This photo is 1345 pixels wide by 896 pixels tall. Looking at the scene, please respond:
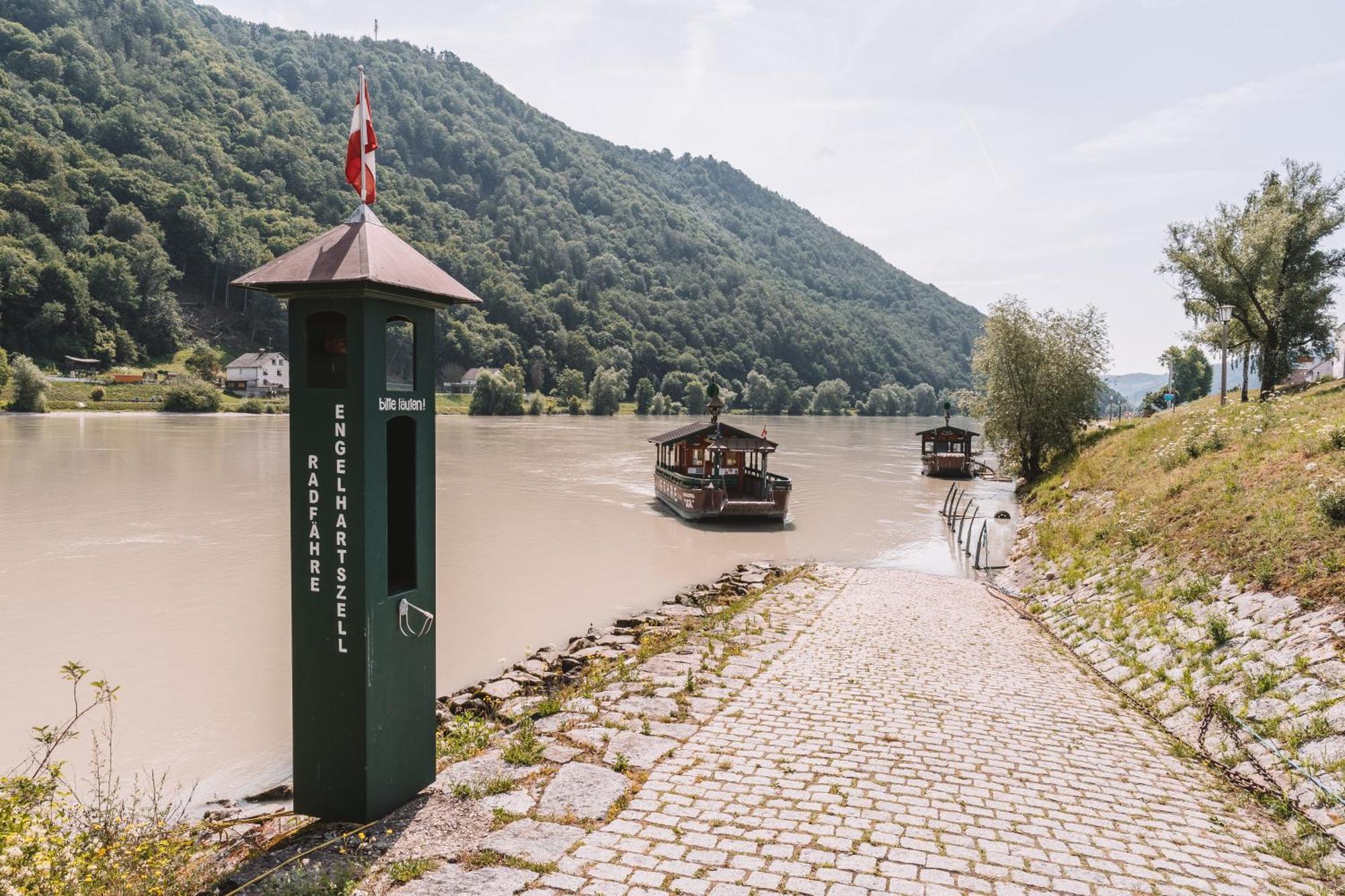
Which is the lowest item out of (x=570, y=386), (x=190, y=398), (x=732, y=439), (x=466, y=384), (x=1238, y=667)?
→ (x=1238, y=667)

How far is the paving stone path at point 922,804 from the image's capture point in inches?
180

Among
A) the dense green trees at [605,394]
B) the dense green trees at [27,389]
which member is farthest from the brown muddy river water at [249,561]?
the dense green trees at [605,394]

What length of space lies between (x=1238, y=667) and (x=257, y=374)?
384 feet

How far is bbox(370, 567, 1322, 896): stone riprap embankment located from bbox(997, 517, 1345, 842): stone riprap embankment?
14.6 inches

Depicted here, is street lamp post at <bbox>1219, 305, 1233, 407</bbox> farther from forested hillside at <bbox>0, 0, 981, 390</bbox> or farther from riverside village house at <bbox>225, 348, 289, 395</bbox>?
forested hillside at <bbox>0, 0, 981, 390</bbox>

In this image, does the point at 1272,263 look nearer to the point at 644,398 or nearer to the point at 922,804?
the point at 922,804

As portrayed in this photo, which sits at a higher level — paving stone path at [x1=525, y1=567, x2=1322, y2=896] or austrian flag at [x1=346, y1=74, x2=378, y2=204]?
austrian flag at [x1=346, y1=74, x2=378, y2=204]

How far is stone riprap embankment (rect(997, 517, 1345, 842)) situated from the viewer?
20.0 ft

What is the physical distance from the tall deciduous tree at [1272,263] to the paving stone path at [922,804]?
2775cm

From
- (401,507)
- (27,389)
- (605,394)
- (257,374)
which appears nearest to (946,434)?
(401,507)

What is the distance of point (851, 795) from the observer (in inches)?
223

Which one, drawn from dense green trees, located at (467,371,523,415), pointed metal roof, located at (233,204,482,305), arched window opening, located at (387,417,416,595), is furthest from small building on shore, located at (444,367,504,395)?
pointed metal roof, located at (233,204,482,305)

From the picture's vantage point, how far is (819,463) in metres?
57.3

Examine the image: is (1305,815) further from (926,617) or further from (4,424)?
(4,424)
